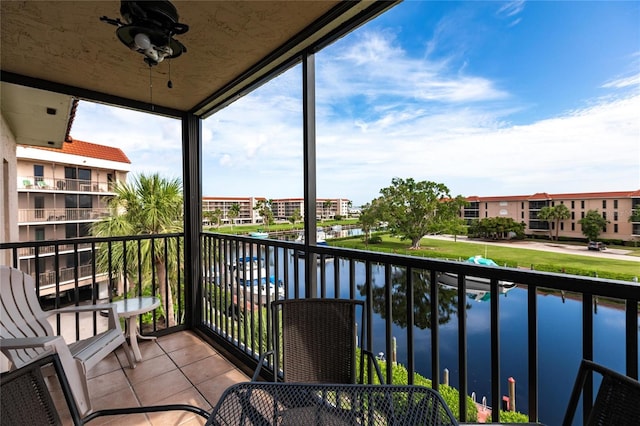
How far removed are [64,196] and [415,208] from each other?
172 inches

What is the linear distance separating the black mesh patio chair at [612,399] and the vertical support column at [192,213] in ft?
11.9

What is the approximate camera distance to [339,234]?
2.19 m

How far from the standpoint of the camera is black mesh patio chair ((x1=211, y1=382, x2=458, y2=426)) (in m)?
0.87

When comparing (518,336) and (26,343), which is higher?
(518,336)

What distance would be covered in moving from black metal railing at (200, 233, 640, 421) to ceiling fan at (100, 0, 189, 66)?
1.60m

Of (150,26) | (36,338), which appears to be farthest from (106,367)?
(150,26)

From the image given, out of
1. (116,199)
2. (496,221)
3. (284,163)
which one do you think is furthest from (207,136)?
(496,221)

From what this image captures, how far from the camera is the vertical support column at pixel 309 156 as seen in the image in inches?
87.4

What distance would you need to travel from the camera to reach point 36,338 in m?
1.88

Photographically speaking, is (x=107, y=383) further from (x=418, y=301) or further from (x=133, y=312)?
(x=418, y=301)

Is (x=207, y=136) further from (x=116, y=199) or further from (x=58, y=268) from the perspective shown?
(x=58, y=268)

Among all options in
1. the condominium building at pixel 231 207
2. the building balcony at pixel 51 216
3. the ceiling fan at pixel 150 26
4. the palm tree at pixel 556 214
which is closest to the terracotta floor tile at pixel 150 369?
the condominium building at pixel 231 207

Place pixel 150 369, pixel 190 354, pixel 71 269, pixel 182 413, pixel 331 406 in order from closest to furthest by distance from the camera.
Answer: pixel 331 406 < pixel 182 413 < pixel 150 369 < pixel 190 354 < pixel 71 269

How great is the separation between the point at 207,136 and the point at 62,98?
1.49 m
